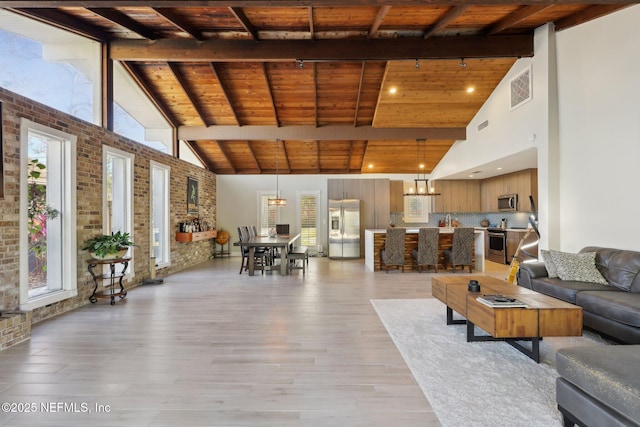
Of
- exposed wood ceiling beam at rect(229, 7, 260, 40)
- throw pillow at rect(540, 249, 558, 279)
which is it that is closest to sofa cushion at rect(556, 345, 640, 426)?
throw pillow at rect(540, 249, 558, 279)

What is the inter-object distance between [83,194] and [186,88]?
316 cm

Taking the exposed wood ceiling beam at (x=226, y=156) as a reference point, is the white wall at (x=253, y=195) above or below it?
below

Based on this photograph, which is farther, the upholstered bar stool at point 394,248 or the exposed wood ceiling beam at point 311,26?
the upholstered bar stool at point 394,248

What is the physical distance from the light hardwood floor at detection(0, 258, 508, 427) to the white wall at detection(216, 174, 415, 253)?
589 cm

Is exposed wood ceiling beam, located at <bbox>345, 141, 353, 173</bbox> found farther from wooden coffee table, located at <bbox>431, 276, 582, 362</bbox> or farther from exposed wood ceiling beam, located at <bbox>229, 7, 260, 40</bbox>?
wooden coffee table, located at <bbox>431, 276, 582, 362</bbox>

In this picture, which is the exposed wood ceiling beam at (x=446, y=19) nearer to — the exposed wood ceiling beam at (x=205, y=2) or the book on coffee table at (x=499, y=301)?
the exposed wood ceiling beam at (x=205, y=2)

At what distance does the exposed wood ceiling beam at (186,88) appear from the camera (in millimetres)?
6105

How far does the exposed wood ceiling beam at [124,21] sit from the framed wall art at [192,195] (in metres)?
3.60

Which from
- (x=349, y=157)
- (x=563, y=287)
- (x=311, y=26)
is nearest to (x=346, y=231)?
(x=349, y=157)

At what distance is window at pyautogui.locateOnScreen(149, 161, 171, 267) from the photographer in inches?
272

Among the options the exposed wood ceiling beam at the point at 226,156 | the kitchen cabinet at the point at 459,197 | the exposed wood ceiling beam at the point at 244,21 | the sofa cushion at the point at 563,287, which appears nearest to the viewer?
the sofa cushion at the point at 563,287

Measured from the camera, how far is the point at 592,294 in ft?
11.0

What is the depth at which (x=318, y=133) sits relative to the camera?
8.08m

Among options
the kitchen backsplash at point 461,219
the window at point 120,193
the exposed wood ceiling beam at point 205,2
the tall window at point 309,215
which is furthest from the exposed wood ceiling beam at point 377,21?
the kitchen backsplash at point 461,219
